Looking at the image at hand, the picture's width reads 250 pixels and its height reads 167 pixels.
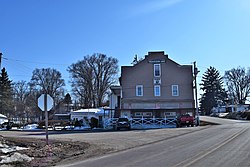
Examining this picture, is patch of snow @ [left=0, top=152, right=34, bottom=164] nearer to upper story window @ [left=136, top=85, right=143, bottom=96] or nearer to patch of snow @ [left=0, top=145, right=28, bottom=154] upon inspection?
patch of snow @ [left=0, top=145, right=28, bottom=154]

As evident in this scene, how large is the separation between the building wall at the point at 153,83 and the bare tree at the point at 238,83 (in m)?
61.2

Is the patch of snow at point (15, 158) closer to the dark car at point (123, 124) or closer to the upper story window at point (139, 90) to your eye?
the dark car at point (123, 124)

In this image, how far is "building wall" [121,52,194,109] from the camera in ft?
167

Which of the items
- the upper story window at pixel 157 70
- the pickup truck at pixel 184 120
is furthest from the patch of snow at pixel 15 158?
the upper story window at pixel 157 70

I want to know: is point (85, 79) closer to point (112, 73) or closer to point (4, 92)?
point (112, 73)

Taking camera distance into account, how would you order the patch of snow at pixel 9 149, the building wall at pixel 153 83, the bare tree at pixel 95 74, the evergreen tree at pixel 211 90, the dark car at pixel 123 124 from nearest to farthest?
the patch of snow at pixel 9 149
the dark car at pixel 123 124
the building wall at pixel 153 83
the bare tree at pixel 95 74
the evergreen tree at pixel 211 90

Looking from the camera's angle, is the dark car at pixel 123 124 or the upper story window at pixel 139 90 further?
the upper story window at pixel 139 90

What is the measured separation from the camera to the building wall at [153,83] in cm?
5075

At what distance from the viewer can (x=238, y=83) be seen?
10744cm

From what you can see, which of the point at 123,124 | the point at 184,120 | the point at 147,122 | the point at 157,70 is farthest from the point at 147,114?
the point at 123,124

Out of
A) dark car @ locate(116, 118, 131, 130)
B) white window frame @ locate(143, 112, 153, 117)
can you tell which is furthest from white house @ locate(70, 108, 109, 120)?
dark car @ locate(116, 118, 131, 130)

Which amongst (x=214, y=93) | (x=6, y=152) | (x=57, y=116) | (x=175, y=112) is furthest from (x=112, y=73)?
(x=6, y=152)

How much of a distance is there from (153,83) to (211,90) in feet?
181

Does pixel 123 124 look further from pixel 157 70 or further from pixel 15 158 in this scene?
pixel 15 158
